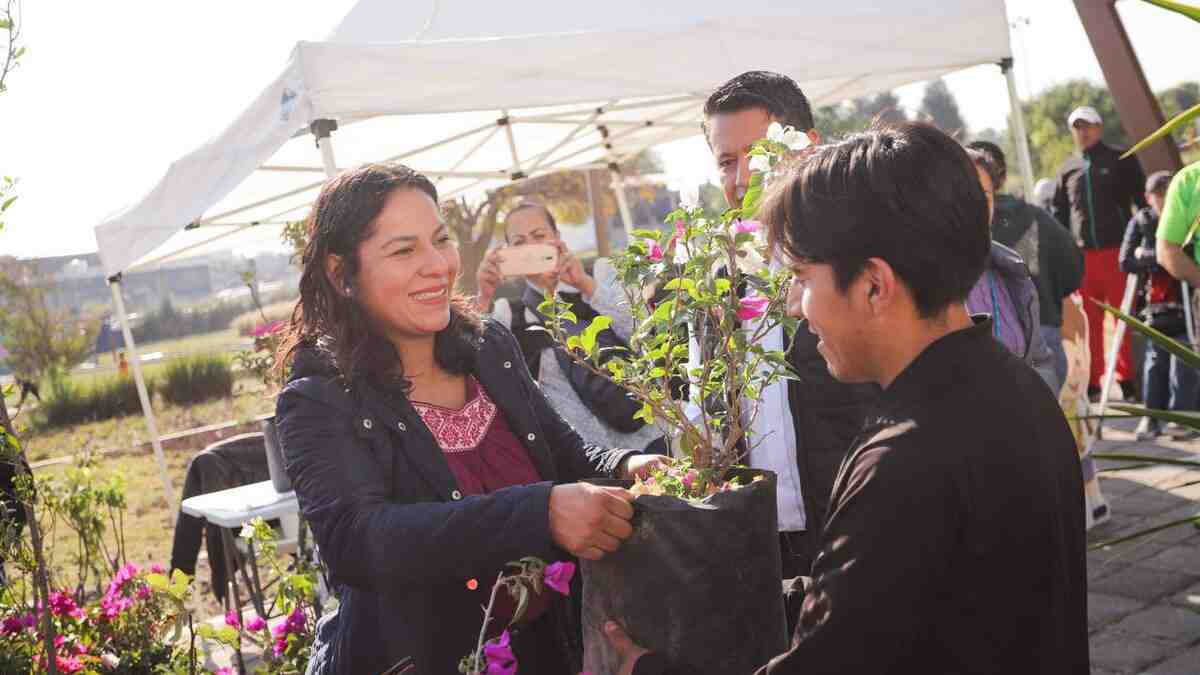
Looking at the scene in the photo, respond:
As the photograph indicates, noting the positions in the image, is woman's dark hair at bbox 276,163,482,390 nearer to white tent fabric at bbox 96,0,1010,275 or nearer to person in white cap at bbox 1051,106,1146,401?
white tent fabric at bbox 96,0,1010,275

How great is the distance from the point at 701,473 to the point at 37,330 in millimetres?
18662

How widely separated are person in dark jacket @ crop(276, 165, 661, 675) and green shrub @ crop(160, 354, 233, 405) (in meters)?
16.1

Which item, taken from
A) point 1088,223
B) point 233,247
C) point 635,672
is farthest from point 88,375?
point 635,672

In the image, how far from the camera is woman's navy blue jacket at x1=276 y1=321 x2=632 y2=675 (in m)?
1.56

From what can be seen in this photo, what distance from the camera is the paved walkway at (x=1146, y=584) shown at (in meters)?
3.52

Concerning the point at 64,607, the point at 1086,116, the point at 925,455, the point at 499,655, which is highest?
the point at 1086,116

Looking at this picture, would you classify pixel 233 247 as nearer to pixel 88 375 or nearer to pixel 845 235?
pixel 845 235

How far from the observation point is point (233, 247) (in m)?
7.05

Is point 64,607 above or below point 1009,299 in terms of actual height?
below

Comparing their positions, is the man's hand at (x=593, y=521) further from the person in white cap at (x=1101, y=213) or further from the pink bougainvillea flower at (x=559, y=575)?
Result: the person in white cap at (x=1101, y=213)

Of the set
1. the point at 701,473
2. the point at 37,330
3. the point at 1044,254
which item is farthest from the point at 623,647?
the point at 37,330

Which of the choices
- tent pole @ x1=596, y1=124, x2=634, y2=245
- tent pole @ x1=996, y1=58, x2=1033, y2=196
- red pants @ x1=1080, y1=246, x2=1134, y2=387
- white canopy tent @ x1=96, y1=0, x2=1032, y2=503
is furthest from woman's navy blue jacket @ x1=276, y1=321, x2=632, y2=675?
red pants @ x1=1080, y1=246, x2=1134, y2=387

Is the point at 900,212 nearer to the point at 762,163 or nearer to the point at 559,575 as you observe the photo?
the point at 762,163

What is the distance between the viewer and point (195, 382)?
681 inches
